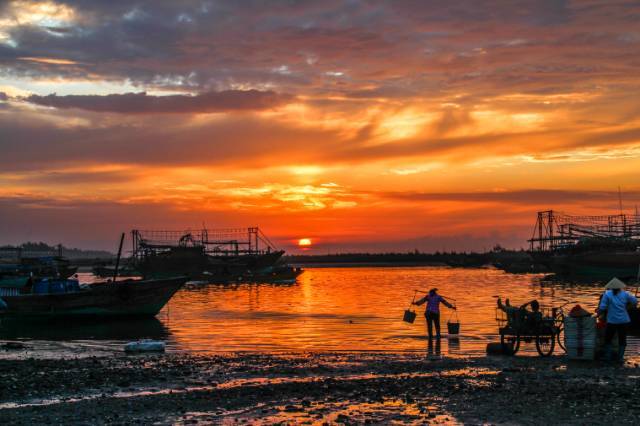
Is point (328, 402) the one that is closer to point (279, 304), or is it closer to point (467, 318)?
point (467, 318)

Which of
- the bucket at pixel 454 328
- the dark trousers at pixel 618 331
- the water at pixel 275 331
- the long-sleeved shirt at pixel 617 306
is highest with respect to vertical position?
the long-sleeved shirt at pixel 617 306

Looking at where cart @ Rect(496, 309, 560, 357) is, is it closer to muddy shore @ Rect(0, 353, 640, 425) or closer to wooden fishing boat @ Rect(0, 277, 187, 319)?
muddy shore @ Rect(0, 353, 640, 425)

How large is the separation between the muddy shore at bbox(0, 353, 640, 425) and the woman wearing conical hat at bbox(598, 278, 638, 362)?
96 cm

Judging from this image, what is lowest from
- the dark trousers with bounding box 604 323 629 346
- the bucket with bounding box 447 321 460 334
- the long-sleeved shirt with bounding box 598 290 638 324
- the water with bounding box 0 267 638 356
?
the water with bounding box 0 267 638 356

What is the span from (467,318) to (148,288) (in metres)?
Result: 16.1

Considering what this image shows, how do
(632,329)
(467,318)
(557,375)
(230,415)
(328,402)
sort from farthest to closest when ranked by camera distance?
(467,318) → (632,329) → (557,375) → (328,402) → (230,415)

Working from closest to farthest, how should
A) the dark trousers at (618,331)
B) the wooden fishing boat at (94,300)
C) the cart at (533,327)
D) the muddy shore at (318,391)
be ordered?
the muddy shore at (318,391) < the dark trousers at (618,331) < the cart at (533,327) < the wooden fishing boat at (94,300)

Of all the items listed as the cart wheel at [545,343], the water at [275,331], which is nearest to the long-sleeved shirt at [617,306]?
the cart wheel at [545,343]

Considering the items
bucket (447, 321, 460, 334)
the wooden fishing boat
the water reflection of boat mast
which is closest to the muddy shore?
bucket (447, 321, 460, 334)

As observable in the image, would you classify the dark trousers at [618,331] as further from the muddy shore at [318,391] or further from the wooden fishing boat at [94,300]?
the wooden fishing boat at [94,300]

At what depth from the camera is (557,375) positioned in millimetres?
14969

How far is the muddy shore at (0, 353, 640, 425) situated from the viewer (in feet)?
36.5

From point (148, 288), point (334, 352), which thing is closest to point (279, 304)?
point (148, 288)

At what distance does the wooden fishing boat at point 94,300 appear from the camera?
31.5 m
